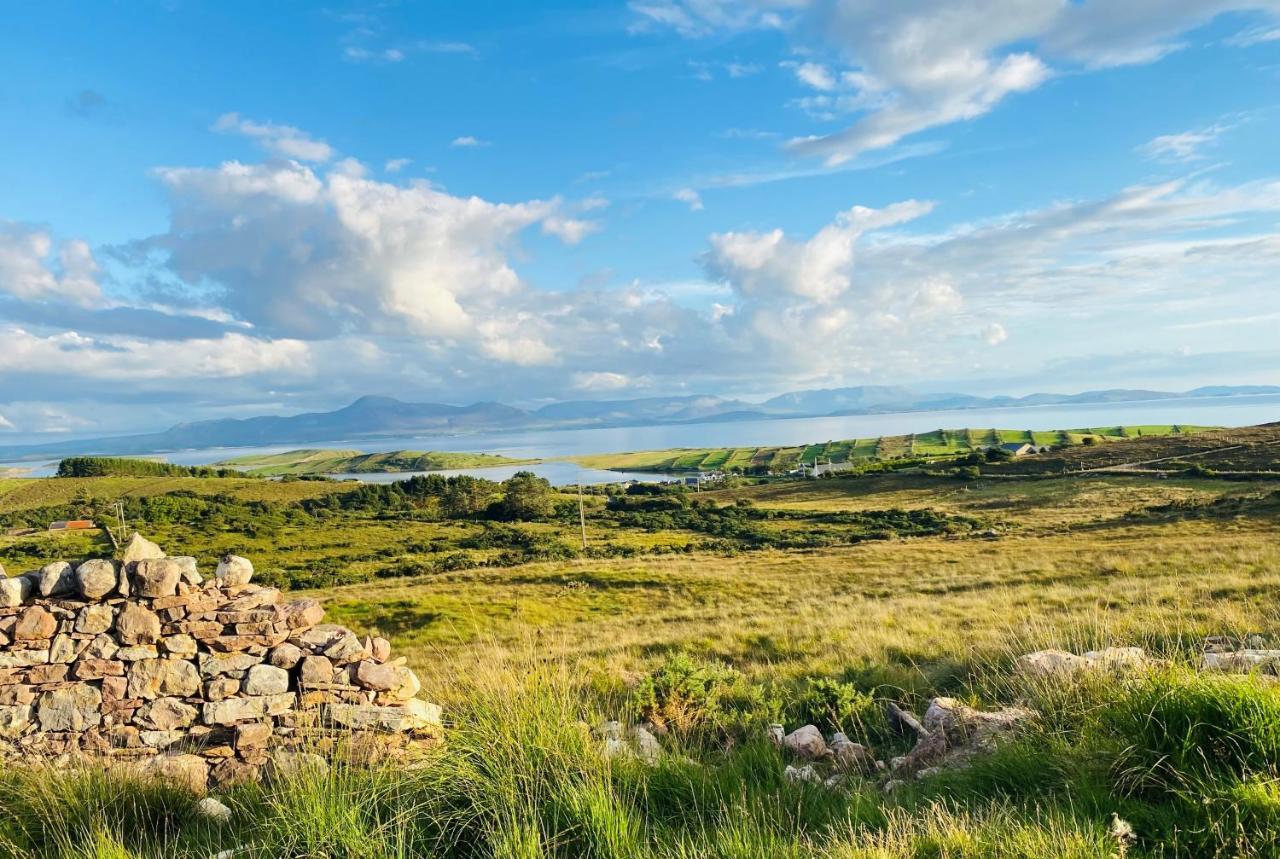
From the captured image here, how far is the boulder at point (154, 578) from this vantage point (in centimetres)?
726

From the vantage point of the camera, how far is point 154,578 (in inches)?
286

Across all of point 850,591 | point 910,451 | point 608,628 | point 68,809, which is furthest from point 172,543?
point 910,451

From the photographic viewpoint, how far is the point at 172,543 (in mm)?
55062

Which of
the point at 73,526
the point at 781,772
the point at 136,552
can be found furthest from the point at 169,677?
the point at 73,526

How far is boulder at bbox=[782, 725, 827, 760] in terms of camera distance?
20.5ft

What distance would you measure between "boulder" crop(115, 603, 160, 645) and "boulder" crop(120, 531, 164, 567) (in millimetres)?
510

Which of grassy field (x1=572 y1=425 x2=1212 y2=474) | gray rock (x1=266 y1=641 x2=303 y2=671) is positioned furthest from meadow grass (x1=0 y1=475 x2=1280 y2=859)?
grassy field (x1=572 y1=425 x2=1212 y2=474)

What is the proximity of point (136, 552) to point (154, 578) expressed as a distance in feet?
1.60

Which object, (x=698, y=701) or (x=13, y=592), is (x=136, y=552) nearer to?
(x=13, y=592)

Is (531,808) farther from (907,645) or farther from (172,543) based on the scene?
(172,543)

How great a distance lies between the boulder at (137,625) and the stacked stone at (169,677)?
0.01m

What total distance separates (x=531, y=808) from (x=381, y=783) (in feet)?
4.51

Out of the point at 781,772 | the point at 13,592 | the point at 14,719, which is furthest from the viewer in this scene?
the point at 13,592

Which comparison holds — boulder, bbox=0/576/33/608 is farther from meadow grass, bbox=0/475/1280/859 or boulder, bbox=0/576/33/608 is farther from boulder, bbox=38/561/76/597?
meadow grass, bbox=0/475/1280/859
